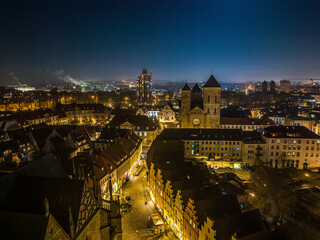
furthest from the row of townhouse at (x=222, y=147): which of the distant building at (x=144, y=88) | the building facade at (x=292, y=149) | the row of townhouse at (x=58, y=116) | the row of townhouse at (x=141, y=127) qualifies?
the distant building at (x=144, y=88)

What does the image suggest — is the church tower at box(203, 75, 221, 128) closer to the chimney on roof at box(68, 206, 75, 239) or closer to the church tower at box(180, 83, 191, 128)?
the church tower at box(180, 83, 191, 128)

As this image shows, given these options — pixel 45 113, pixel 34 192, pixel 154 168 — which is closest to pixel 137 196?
pixel 154 168

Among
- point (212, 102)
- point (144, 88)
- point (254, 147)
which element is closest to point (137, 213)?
point (254, 147)

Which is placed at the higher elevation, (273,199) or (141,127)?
(141,127)

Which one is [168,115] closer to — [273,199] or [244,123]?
[244,123]

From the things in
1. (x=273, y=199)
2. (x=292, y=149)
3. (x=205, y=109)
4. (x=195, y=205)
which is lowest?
(x=273, y=199)

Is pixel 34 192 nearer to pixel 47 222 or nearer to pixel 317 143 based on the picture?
pixel 47 222
